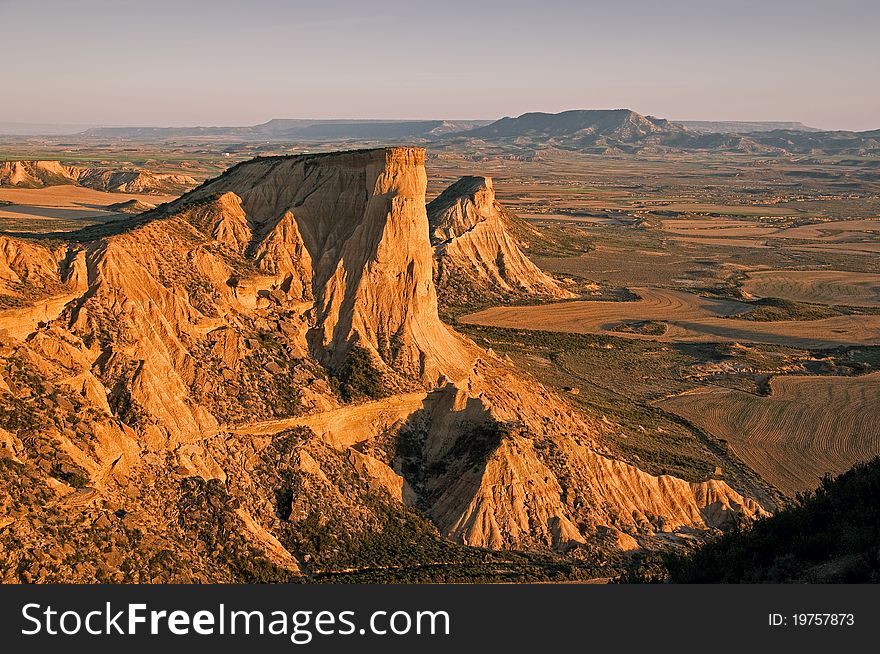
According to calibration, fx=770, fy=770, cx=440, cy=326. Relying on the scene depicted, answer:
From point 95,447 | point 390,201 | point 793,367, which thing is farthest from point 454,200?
point 95,447

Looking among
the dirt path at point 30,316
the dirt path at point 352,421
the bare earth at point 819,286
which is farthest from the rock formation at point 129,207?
the dirt path at point 352,421

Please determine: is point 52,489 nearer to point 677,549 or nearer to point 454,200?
point 677,549

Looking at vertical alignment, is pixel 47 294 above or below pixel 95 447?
above

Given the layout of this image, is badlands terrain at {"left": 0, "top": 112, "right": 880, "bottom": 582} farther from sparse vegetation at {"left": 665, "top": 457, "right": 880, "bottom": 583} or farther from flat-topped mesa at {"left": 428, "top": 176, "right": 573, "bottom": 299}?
flat-topped mesa at {"left": 428, "top": 176, "right": 573, "bottom": 299}

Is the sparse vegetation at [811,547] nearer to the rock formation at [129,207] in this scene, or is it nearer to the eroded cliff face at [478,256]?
the eroded cliff face at [478,256]

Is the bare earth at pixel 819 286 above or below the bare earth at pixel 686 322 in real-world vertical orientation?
above

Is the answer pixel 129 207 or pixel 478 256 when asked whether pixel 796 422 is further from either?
pixel 129 207

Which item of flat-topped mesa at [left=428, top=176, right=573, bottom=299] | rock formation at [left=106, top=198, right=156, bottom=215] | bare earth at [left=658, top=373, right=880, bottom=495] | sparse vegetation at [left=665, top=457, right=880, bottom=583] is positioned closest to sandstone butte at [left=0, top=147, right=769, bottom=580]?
bare earth at [left=658, top=373, right=880, bottom=495]

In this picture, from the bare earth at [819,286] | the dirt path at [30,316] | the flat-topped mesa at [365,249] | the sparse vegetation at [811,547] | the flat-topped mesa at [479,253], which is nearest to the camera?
the sparse vegetation at [811,547]
